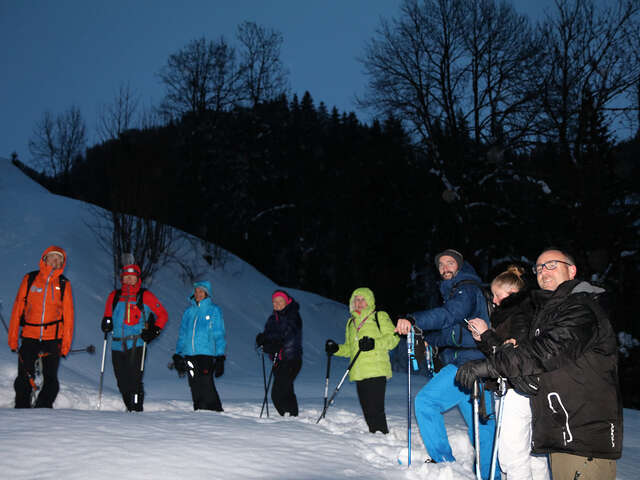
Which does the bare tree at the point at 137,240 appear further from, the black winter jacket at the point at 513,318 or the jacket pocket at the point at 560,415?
the jacket pocket at the point at 560,415

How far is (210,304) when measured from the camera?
706 cm

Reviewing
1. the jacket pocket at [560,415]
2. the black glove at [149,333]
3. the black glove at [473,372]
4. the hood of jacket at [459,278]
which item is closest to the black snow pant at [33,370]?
the black glove at [149,333]

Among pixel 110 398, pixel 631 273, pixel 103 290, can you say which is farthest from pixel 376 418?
pixel 631 273

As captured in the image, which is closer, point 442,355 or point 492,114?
point 442,355

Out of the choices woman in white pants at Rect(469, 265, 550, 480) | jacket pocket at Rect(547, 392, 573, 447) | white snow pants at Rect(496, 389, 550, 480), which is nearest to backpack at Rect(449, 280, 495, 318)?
A: woman in white pants at Rect(469, 265, 550, 480)

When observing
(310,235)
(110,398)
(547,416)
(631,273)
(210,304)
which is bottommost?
(110,398)

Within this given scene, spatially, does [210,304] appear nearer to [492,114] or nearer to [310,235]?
[492,114]

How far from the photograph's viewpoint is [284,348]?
7.02 meters

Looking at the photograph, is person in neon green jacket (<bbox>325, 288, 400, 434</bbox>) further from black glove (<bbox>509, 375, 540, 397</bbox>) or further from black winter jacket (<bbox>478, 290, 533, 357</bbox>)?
black glove (<bbox>509, 375, 540, 397</bbox>)

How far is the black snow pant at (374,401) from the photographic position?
602 centimetres

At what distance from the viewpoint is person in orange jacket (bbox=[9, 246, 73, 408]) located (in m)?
6.13

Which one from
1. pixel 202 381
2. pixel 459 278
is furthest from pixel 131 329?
pixel 459 278

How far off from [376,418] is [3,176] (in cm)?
2102

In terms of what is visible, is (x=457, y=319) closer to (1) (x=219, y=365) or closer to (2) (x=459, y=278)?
(2) (x=459, y=278)
